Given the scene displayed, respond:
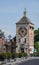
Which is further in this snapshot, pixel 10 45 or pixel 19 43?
pixel 19 43

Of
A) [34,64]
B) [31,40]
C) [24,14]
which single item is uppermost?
[24,14]

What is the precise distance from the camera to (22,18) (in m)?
147

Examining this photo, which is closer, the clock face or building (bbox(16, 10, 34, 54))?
the clock face

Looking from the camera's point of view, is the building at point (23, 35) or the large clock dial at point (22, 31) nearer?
the large clock dial at point (22, 31)

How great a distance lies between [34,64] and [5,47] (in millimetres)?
71498

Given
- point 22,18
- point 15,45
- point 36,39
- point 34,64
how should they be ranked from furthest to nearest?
1. point 36,39
2. point 22,18
3. point 15,45
4. point 34,64

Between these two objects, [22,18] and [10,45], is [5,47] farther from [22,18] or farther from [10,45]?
[22,18]

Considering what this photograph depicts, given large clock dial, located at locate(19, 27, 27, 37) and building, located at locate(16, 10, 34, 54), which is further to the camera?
building, located at locate(16, 10, 34, 54)

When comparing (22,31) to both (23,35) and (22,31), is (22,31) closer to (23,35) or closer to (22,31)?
(22,31)

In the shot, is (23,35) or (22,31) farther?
(23,35)

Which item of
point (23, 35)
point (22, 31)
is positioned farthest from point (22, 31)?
point (23, 35)

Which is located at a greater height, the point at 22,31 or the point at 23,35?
the point at 22,31

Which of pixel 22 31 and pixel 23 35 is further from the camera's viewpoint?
pixel 23 35

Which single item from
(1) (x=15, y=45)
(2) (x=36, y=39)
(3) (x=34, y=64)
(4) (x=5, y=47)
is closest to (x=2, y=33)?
(4) (x=5, y=47)
